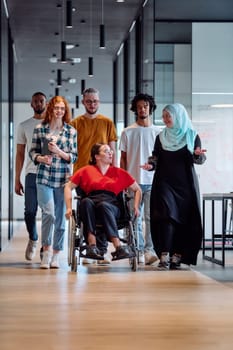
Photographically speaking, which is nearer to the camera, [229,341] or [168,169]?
[229,341]

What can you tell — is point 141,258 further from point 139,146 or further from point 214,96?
point 214,96

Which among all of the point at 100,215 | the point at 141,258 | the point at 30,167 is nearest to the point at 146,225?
the point at 141,258

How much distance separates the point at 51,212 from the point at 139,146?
886 mm

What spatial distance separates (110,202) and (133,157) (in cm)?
69

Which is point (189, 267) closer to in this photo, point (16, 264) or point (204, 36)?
point (16, 264)

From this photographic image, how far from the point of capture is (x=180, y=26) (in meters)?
7.71

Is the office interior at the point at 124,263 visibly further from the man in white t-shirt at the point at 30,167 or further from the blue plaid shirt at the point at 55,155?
the blue plaid shirt at the point at 55,155

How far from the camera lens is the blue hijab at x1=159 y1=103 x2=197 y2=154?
18.6 ft

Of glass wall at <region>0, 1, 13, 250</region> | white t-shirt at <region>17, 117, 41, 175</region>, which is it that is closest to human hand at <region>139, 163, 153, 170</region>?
white t-shirt at <region>17, 117, 41, 175</region>

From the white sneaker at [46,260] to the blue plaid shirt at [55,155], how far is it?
468mm

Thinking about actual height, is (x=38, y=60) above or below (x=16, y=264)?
above

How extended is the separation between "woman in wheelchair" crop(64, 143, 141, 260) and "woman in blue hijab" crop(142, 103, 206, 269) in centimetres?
20

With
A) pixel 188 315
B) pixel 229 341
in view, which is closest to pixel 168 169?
pixel 188 315

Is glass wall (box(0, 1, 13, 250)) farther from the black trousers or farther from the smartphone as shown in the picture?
the black trousers
